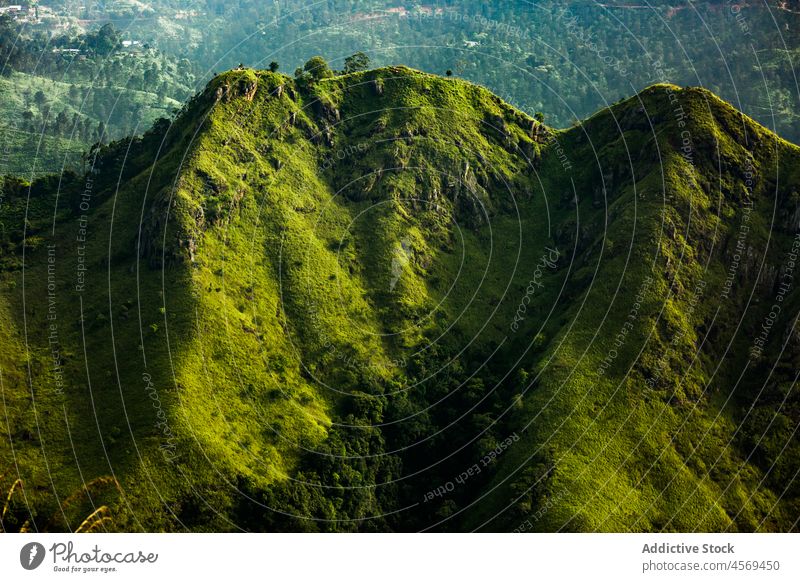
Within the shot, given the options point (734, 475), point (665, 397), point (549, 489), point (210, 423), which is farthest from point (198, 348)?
point (734, 475)
